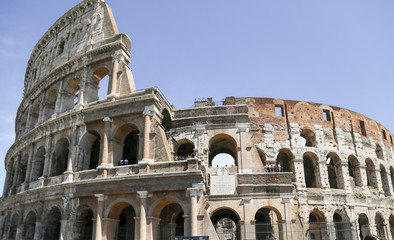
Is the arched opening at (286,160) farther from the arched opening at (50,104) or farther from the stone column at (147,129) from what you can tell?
the arched opening at (50,104)

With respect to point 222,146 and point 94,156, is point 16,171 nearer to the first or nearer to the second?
point 94,156

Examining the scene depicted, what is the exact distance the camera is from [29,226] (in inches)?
756

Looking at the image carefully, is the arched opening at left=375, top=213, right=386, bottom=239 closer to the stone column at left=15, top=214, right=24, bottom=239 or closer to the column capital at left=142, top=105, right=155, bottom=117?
the column capital at left=142, top=105, right=155, bottom=117

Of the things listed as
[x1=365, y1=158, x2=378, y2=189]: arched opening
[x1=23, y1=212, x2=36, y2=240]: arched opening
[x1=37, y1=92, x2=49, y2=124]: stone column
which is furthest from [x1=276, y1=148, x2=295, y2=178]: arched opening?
[x1=37, y1=92, x2=49, y2=124]: stone column

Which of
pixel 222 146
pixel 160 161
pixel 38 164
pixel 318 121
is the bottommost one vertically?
pixel 160 161

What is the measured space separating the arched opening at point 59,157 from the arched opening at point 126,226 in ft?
16.3

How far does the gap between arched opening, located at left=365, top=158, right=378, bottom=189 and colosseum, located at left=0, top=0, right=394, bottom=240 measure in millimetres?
78

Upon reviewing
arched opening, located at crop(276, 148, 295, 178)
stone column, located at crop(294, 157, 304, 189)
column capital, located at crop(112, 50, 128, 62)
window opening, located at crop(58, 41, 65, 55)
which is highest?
window opening, located at crop(58, 41, 65, 55)

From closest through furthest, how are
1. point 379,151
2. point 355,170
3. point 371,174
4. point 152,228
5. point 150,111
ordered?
point 152,228, point 150,111, point 355,170, point 371,174, point 379,151

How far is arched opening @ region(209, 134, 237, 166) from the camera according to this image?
18816 millimetres

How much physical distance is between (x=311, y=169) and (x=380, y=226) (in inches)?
248

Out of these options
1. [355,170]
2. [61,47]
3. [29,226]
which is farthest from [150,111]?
[355,170]

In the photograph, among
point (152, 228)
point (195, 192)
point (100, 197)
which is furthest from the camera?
point (100, 197)

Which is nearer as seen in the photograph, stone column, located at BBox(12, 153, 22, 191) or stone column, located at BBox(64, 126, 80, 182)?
stone column, located at BBox(64, 126, 80, 182)
